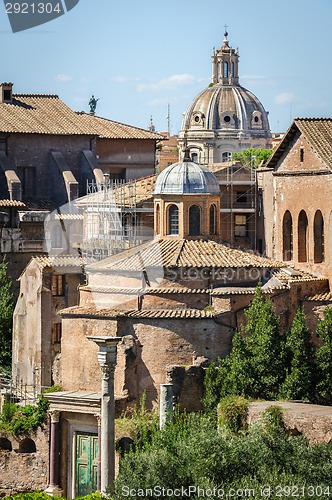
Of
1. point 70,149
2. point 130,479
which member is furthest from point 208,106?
point 130,479

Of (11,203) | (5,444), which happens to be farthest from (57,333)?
(11,203)

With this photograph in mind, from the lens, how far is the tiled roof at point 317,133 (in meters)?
36.1

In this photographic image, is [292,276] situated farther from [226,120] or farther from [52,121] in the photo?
[226,120]

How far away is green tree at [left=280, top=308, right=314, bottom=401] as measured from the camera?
31.2 metres

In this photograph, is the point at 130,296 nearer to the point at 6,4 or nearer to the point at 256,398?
the point at 256,398

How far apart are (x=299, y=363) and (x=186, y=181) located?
567 centimetres

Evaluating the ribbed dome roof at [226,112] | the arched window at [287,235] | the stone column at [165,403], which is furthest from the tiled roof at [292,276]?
the ribbed dome roof at [226,112]

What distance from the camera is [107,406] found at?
92.9ft

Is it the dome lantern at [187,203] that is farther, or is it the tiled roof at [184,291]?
the dome lantern at [187,203]

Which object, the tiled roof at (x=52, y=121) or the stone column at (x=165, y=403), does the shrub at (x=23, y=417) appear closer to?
the stone column at (x=165, y=403)

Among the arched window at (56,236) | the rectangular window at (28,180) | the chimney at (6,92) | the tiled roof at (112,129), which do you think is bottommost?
the arched window at (56,236)

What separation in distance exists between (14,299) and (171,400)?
1210 cm

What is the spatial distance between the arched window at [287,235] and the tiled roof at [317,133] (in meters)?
1.93

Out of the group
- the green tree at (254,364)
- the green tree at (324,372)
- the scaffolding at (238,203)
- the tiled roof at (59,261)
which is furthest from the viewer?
the scaffolding at (238,203)
